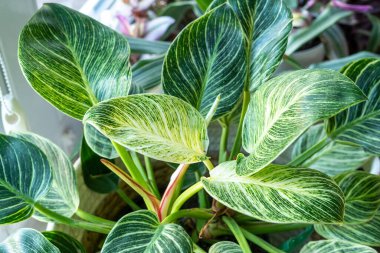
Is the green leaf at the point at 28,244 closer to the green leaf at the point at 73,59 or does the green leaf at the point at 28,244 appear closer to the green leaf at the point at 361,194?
the green leaf at the point at 73,59

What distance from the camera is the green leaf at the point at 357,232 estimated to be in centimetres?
56

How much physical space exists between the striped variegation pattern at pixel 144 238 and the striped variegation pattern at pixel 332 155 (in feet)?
0.91

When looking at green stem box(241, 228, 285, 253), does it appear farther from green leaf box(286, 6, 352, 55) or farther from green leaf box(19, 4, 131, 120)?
green leaf box(286, 6, 352, 55)

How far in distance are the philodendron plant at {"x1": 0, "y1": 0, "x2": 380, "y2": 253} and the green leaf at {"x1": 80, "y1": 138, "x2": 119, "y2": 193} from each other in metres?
0.02

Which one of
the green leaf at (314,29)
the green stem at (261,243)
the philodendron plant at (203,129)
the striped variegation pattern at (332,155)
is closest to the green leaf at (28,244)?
the philodendron plant at (203,129)

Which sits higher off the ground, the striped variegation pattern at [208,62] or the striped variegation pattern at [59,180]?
the striped variegation pattern at [208,62]

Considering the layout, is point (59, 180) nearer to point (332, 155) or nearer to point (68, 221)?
point (68, 221)

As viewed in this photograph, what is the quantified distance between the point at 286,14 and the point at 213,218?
0.81ft

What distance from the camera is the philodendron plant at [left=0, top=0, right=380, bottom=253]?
42 cm

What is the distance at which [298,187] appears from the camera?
0.44m

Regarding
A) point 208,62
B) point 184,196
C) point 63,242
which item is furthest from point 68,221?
point 208,62

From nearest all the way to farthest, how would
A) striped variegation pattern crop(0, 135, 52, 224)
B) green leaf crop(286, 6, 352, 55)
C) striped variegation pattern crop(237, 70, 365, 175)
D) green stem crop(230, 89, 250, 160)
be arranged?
striped variegation pattern crop(237, 70, 365, 175)
striped variegation pattern crop(0, 135, 52, 224)
green stem crop(230, 89, 250, 160)
green leaf crop(286, 6, 352, 55)

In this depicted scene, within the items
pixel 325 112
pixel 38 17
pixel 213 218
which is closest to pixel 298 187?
pixel 325 112

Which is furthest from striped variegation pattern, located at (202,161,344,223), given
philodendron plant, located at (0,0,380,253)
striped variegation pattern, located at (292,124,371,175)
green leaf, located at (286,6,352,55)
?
green leaf, located at (286,6,352,55)
